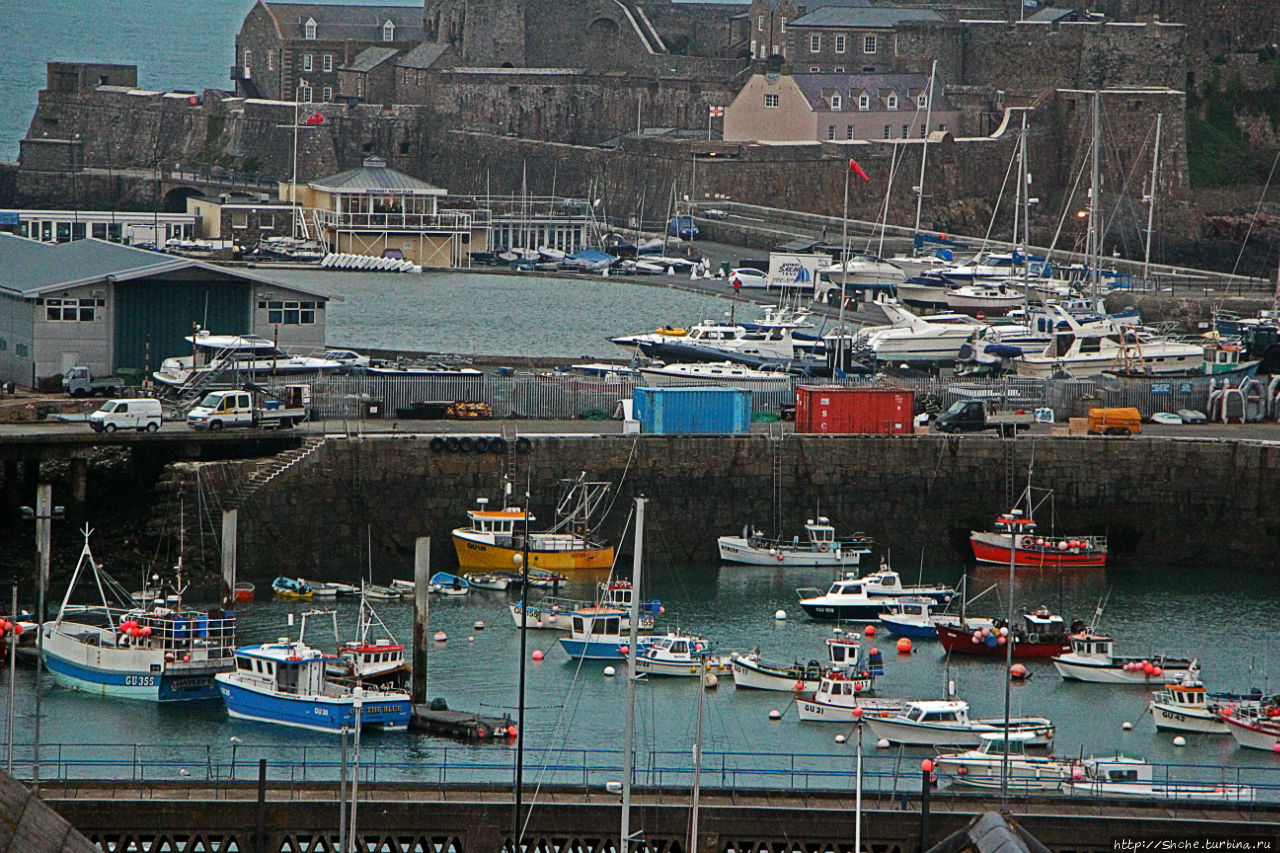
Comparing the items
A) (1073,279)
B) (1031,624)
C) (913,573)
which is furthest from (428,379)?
(1073,279)

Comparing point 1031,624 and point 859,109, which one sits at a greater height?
point 859,109

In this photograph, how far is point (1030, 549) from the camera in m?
39.8

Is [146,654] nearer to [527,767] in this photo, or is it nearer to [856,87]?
[527,767]

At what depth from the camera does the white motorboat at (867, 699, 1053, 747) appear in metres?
29.6

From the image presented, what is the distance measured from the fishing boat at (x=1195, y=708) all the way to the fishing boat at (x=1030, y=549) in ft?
26.4

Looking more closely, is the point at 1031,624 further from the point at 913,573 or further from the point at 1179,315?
the point at 1179,315

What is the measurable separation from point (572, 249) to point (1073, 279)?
1724 cm

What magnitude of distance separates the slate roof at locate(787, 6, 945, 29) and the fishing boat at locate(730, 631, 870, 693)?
54.9 m

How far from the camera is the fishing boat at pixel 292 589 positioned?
119 feet

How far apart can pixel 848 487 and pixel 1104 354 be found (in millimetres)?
10939

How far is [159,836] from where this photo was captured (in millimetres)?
22625

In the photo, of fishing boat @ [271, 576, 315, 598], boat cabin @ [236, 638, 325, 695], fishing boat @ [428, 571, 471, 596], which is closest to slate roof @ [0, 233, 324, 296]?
fishing boat @ [271, 576, 315, 598]

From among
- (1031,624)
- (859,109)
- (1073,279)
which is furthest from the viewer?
(859,109)

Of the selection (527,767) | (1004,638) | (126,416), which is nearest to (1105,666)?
(1004,638)
